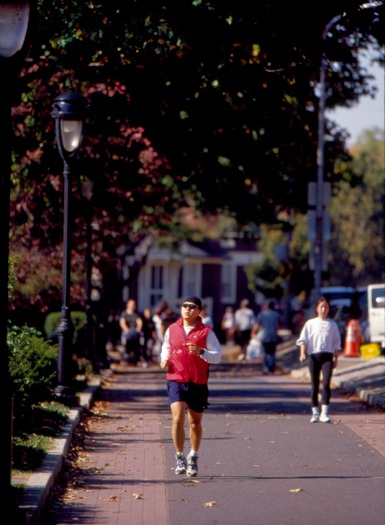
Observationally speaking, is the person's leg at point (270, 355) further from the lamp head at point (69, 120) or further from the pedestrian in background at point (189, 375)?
the pedestrian in background at point (189, 375)

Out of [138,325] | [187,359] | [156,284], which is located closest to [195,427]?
[187,359]

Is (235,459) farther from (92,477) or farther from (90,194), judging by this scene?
(90,194)

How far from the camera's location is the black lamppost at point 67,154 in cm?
1655

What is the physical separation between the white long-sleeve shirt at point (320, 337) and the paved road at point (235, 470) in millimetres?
1079

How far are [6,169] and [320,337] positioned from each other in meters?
8.82

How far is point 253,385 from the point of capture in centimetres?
2450

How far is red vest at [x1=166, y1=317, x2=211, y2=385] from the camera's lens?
10.8m

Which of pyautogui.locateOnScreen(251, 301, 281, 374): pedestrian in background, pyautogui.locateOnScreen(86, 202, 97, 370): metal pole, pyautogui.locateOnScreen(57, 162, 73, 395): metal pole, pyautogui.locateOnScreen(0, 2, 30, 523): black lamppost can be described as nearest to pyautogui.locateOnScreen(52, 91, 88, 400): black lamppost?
pyautogui.locateOnScreen(57, 162, 73, 395): metal pole

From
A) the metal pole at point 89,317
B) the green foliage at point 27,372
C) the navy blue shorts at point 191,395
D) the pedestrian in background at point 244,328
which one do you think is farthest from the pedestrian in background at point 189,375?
the pedestrian in background at point 244,328

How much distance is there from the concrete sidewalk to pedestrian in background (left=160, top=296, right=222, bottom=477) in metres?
0.53

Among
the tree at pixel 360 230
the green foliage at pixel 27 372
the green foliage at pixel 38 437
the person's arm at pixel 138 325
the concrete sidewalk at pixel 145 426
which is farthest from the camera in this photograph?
the tree at pixel 360 230

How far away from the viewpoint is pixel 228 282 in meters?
67.8

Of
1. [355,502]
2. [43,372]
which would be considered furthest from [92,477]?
[43,372]

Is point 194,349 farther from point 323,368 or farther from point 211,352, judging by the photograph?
point 323,368
